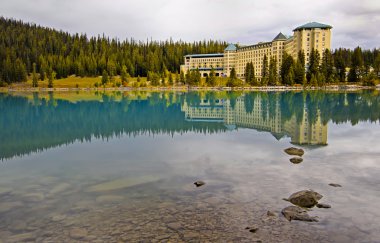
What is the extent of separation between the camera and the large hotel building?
141m

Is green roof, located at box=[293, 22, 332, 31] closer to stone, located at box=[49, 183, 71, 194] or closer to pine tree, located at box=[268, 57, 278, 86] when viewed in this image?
pine tree, located at box=[268, 57, 278, 86]

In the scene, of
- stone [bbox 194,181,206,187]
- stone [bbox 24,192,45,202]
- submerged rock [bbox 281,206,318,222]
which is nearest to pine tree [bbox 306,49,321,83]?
stone [bbox 194,181,206,187]

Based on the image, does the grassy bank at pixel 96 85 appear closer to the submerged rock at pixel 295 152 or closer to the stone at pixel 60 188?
the submerged rock at pixel 295 152

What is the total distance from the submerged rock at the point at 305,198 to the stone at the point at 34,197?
9.53 metres

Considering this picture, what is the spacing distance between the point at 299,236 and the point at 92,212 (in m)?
6.89

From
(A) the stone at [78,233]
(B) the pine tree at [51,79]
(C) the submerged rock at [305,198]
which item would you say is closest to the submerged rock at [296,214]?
(C) the submerged rock at [305,198]

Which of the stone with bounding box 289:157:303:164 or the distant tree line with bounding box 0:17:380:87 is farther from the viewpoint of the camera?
the distant tree line with bounding box 0:17:380:87

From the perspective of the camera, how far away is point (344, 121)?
36.2 meters

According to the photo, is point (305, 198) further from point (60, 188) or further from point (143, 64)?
point (143, 64)

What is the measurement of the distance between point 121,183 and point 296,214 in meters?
7.60

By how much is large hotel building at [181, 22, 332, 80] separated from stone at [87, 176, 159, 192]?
5269 inches

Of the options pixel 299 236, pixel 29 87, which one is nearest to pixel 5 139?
pixel 299 236

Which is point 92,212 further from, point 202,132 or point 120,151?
point 202,132

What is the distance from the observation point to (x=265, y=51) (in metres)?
167
